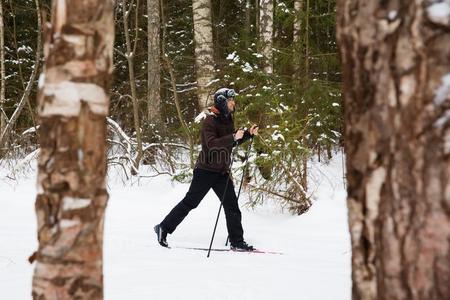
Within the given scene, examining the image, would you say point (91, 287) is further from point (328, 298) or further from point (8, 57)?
point (8, 57)

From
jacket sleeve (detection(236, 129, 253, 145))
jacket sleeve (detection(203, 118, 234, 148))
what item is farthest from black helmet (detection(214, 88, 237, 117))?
jacket sleeve (detection(236, 129, 253, 145))

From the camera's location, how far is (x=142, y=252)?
566 centimetres

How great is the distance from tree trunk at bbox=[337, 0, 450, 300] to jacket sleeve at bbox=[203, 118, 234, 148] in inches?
164

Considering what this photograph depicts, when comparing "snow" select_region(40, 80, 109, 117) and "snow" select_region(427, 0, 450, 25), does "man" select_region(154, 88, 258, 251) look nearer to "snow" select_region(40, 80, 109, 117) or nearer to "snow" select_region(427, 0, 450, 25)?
"snow" select_region(40, 80, 109, 117)

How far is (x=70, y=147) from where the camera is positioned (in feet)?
6.59

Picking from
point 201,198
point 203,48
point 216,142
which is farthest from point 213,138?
point 203,48

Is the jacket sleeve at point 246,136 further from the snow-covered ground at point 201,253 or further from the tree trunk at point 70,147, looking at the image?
the tree trunk at point 70,147

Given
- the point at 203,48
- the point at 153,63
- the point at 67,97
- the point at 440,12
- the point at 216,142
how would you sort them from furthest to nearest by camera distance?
the point at 153,63
the point at 203,48
the point at 216,142
the point at 67,97
the point at 440,12

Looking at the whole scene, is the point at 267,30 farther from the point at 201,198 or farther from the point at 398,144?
the point at 398,144

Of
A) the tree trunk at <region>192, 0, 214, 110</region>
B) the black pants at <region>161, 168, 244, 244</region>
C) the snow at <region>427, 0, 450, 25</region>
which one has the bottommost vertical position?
the black pants at <region>161, 168, 244, 244</region>

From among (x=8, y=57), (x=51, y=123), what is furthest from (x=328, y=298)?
(x=8, y=57)

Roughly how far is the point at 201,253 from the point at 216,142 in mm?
1208

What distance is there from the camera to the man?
19.6 ft

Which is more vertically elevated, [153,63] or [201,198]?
[153,63]
